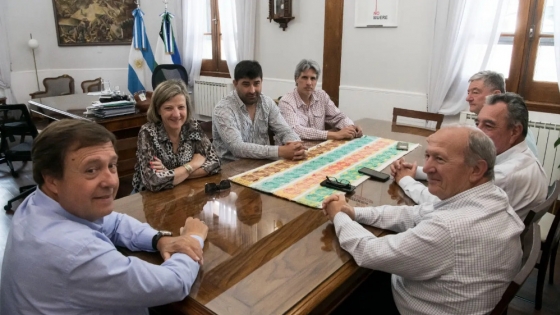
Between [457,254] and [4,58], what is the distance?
597cm

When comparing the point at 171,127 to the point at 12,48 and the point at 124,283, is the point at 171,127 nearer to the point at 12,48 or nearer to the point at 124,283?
the point at 124,283

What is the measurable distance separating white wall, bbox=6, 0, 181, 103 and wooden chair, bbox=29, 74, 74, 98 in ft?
0.59

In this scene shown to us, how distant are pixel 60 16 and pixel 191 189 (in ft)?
16.9

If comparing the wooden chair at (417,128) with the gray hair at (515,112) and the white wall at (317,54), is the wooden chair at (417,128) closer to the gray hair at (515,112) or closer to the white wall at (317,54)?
the white wall at (317,54)

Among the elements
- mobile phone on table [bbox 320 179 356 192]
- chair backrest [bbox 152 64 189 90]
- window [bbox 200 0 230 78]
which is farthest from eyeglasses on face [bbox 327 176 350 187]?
window [bbox 200 0 230 78]

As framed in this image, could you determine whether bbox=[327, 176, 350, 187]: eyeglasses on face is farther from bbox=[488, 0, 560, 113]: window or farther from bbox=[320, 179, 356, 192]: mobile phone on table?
bbox=[488, 0, 560, 113]: window

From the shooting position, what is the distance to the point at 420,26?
355cm

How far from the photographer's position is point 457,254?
1.07m

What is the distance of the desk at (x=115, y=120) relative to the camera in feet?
10.1

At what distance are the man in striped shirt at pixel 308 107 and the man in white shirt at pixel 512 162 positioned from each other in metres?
0.99

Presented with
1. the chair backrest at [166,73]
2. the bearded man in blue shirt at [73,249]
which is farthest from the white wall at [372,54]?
the bearded man in blue shirt at [73,249]

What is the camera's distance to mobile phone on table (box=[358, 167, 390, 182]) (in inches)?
72.7

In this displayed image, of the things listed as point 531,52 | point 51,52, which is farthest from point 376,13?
point 51,52

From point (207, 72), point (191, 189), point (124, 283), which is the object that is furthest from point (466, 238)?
point (207, 72)
